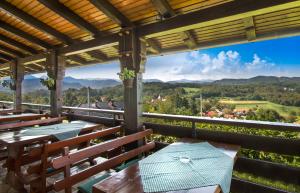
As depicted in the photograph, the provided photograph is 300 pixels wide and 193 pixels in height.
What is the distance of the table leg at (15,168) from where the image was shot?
322 centimetres

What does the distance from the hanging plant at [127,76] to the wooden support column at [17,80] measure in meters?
5.36

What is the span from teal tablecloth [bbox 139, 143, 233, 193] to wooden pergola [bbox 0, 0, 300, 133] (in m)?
1.97

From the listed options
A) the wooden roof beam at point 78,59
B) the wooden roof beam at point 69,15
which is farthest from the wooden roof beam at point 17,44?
the wooden roof beam at point 69,15

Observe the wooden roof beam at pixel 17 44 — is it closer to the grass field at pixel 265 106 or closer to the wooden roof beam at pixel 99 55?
the wooden roof beam at pixel 99 55

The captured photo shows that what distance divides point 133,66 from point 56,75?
120 inches

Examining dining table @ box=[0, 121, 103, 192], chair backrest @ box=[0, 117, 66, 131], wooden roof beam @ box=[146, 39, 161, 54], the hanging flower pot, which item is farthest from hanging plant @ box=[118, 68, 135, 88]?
chair backrest @ box=[0, 117, 66, 131]

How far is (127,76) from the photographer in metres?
4.20

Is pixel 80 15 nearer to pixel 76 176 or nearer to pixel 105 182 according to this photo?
pixel 76 176

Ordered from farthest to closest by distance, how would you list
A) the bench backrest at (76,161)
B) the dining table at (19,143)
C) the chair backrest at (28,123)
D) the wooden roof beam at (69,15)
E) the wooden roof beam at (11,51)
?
the wooden roof beam at (11,51), the chair backrest at (28,123), the wooden roof beam at (69,15), the dining table at (19,143), the bench backrest at (76,161)

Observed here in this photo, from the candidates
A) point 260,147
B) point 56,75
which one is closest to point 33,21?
point 56,75

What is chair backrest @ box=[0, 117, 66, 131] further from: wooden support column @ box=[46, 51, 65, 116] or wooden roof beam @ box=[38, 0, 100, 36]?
wooden roof beam @ box=[38, 0, 100, 36]

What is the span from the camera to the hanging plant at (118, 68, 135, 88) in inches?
165

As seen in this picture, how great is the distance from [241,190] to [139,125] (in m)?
2.10

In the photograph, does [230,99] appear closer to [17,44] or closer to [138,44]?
[138,44]
